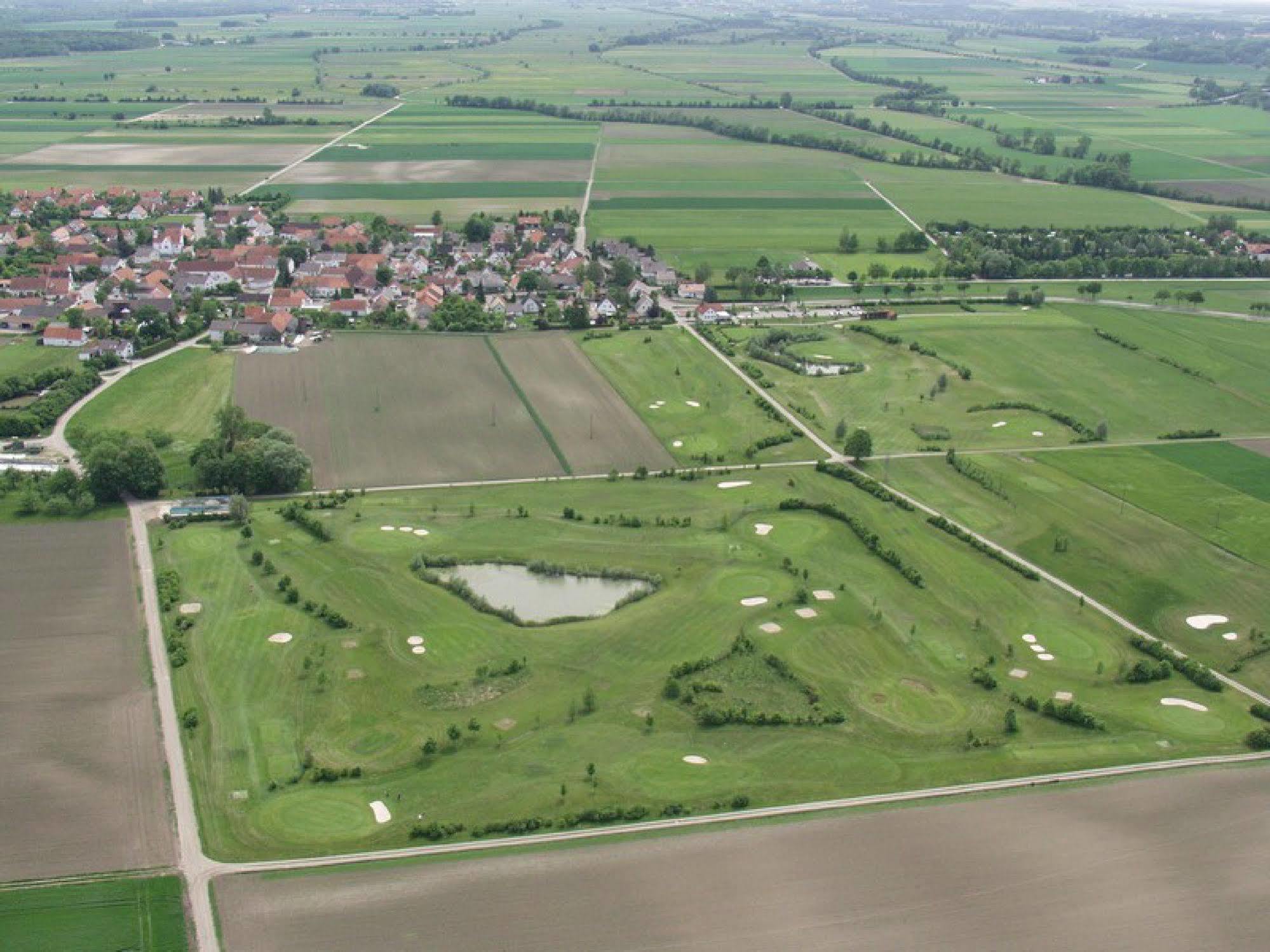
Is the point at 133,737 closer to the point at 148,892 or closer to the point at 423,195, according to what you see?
the point at 148,892

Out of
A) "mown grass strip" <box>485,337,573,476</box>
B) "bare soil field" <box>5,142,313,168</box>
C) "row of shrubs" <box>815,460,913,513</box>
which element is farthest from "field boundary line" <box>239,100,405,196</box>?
"row of shrubs" <box>815,460,913,513</box>

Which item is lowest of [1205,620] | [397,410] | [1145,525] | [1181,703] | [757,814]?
[757,814]

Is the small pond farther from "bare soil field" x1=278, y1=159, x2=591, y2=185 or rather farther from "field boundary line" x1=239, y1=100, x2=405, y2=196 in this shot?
"bare soil field" x1=278, y1=159, x2=591, y2=185

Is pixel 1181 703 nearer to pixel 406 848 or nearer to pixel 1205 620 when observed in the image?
pixel 1205 620

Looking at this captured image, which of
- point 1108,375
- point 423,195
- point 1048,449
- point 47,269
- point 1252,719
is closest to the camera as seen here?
point 1252,719

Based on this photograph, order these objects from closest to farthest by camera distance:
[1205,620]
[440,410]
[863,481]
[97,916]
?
1. [97,916]
2. [1205,620]
3. [863,481]
4. [440,410]

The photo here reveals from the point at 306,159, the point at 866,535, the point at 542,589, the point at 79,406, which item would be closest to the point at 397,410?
the point at 79,406

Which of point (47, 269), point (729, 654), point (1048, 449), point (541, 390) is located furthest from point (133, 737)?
point (47, 269)
